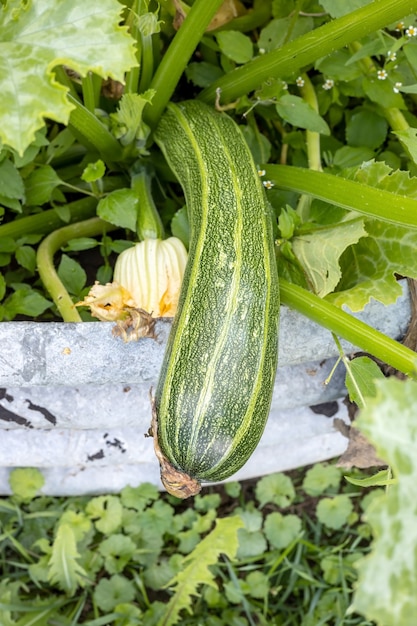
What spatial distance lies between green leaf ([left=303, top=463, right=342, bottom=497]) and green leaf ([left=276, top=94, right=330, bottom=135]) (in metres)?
1.00

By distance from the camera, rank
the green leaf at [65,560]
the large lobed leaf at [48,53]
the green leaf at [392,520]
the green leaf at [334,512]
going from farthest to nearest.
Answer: the green leaf at [334,512] → the green leaf at [65,560] → the large lobed leaf at [48,53] → the green leaf at [392,520]

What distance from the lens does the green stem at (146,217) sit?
1.38m

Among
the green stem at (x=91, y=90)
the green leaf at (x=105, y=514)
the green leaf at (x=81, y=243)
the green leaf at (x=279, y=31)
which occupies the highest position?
the green stem at (x=91, y=90)

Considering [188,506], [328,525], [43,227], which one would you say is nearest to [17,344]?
[43,227]

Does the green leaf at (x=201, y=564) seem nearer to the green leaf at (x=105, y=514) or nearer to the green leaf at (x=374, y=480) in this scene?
the green leaf at (x=105, y=514)

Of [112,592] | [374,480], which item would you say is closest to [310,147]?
[374,480]

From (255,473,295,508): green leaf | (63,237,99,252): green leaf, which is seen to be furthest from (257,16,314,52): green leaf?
(255,473,295,508): green leaf

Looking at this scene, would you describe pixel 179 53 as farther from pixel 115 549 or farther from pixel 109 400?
pixel 115 549

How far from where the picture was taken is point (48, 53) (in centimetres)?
99

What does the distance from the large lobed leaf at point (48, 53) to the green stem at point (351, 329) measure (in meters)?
0.48

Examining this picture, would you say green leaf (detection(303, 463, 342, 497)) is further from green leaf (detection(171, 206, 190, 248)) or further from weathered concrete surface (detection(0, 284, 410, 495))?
green leaf (detection(171, 206, 190, 248))

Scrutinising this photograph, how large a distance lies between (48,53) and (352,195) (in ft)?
1.73

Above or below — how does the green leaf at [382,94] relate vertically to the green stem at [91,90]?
below

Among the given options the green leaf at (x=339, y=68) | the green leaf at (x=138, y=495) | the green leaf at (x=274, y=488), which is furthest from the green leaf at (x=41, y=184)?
the green leaf at (x=274, y=488)
